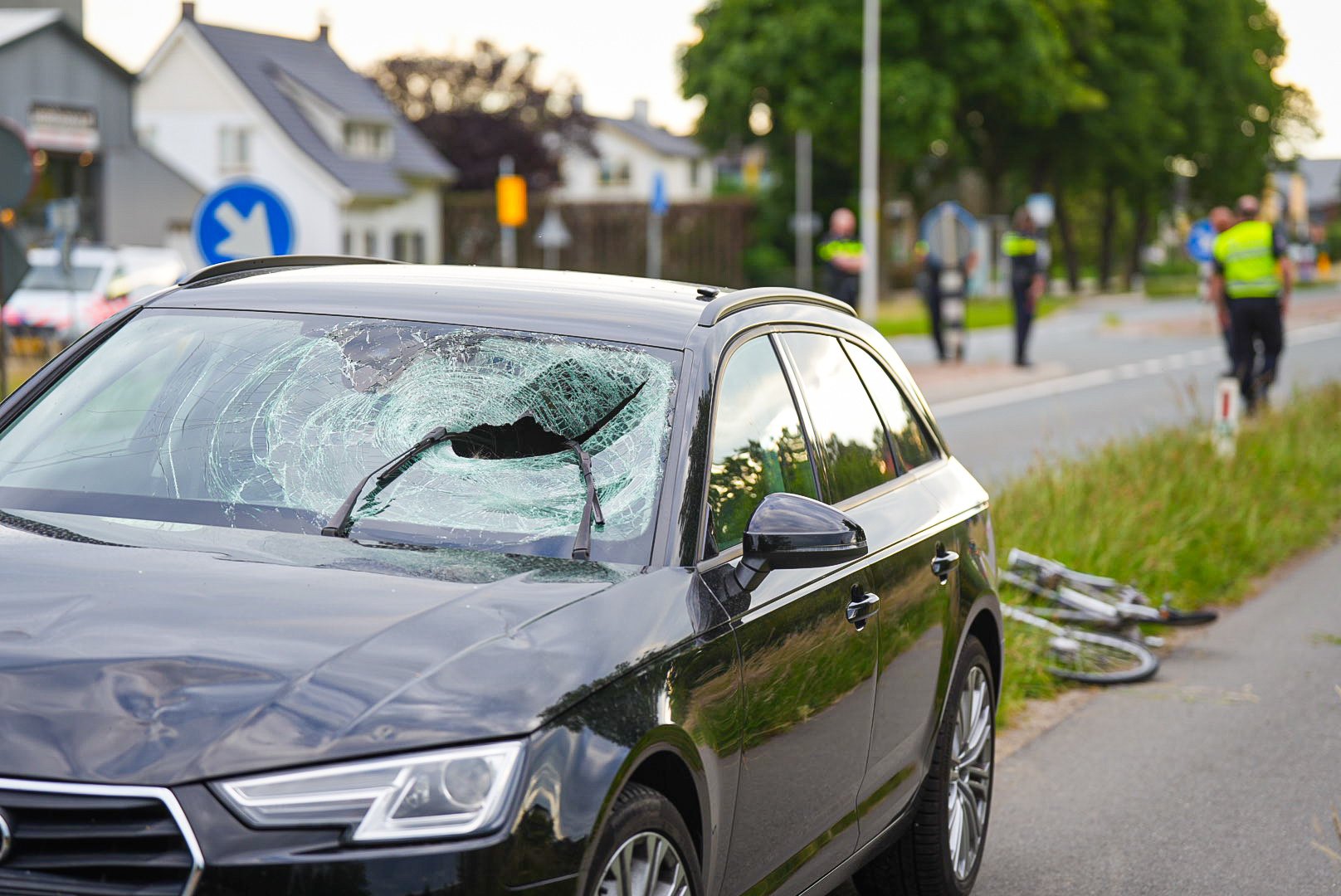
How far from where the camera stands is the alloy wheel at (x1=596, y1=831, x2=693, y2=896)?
3.12 meters

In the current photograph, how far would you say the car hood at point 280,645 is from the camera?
9.29 feet

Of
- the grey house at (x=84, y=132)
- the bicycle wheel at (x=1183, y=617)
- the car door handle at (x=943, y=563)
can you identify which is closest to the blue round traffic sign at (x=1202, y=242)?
the bicycle wheel at (x=1183, y=617)

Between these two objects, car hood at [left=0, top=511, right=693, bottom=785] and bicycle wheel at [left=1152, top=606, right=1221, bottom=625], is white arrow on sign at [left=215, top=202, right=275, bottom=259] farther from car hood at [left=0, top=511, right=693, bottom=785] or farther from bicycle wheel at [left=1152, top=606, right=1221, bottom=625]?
car hood at [left=0, top=511, right=693, bottom=785]

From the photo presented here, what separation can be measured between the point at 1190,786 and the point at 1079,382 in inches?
808

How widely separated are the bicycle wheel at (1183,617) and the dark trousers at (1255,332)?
846 centimetres

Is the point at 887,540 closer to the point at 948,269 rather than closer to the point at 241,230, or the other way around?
the point at 241,230

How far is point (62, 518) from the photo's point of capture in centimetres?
375

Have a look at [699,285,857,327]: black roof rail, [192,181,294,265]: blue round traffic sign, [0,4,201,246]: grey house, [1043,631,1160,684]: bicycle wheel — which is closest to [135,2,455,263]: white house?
[0,4,201,246]: grey house

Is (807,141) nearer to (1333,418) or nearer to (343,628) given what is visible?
(1333,418)

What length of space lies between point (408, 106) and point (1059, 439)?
67162 millimetres

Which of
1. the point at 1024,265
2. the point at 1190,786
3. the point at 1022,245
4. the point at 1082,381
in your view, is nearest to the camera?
the point at 1190,786

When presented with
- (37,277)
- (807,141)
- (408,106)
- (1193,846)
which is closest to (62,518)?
(1193,846)

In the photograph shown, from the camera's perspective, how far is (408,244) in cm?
7200

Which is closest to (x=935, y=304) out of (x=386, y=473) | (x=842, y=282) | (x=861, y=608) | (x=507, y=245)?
(x=842, y=282)
